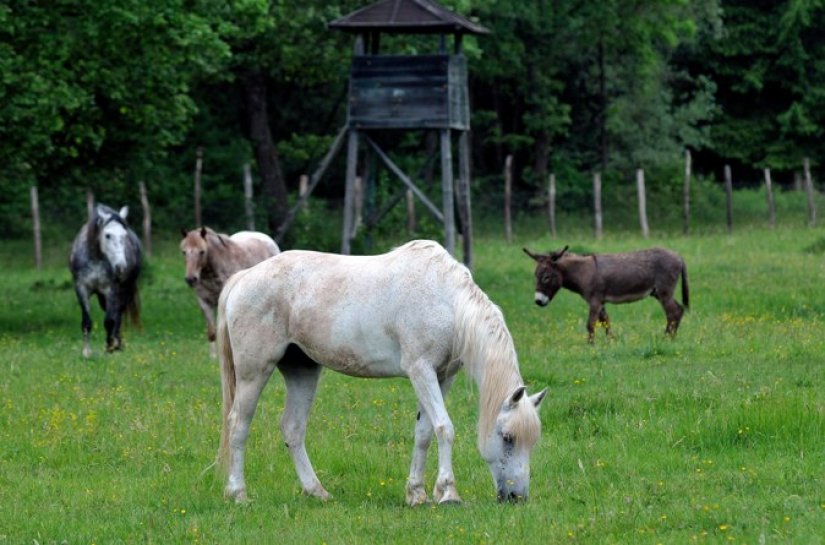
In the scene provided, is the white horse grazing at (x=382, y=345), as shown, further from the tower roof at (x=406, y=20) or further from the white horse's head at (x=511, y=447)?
the tower roof at (x=406, y=20)

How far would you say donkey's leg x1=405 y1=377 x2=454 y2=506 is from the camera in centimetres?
871

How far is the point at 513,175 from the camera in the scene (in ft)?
163

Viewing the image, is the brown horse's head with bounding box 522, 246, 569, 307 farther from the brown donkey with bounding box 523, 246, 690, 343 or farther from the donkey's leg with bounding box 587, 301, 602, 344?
the donkey's leg with bounding box 587, 301, 602, 344

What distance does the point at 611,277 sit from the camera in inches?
Result: 652

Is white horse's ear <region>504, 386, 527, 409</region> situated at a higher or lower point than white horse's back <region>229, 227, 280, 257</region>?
lower

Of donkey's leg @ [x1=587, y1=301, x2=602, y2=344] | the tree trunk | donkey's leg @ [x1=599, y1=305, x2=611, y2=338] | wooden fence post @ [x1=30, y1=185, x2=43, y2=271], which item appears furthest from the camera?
the tree trunk

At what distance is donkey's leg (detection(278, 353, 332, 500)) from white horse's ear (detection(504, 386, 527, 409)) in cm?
149

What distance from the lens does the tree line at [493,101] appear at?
24234 millimetres

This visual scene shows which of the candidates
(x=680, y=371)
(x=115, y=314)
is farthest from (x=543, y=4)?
(x=680, y=371)

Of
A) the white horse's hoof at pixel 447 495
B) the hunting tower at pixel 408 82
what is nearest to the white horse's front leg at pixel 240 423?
the white horse's hoof at pixel 447 495

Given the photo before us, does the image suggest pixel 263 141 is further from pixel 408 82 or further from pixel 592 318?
pixel 592 318

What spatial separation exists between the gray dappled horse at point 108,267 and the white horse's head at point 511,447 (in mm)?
9804

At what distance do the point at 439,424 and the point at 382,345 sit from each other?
725 millimetres

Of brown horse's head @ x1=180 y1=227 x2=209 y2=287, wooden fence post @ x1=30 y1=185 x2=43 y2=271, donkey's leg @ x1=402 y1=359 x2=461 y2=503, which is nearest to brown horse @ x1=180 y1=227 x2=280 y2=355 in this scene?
brown horse's head @ x1=180 y1=227 x2=209 y2=287
